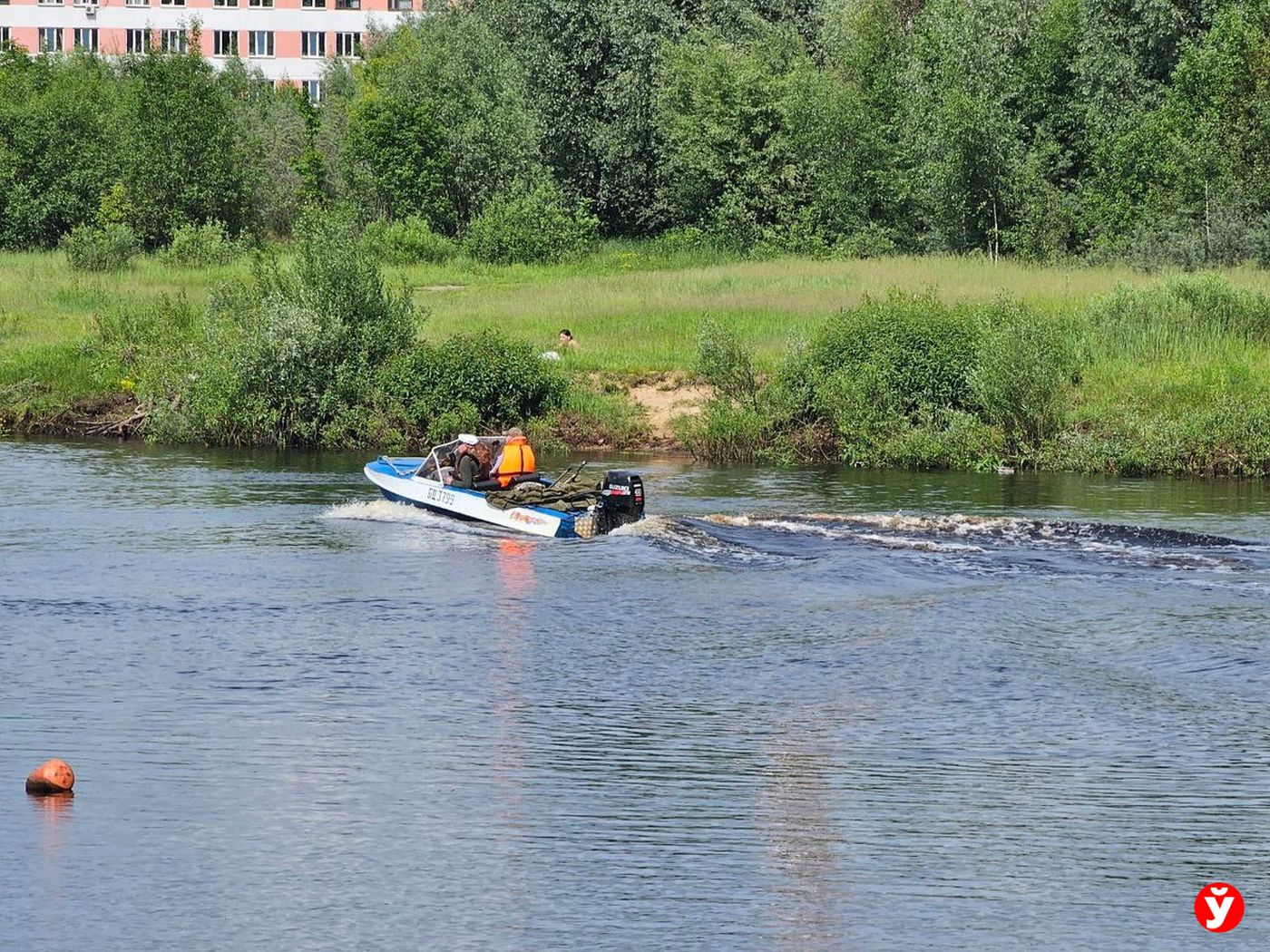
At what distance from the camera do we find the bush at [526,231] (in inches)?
2552

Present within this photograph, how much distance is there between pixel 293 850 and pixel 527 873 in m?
1.90

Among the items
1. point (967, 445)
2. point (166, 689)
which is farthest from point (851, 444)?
point (166, 689)

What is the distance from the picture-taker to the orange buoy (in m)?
15.2

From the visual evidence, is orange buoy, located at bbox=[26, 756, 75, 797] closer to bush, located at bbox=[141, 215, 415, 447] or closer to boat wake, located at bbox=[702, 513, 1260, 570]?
boat wake, located at bbox=[702, 513, 1260, 570]

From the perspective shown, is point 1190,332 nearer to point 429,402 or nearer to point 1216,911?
point 429,402

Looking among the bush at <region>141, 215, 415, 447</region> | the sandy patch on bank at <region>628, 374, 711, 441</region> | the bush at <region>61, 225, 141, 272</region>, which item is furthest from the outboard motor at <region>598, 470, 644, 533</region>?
the bush at <region>61, 225, 141, 272</region>

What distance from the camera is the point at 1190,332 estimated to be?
1588 inches

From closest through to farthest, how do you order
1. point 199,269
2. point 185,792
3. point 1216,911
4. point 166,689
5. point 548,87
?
point 1216,911 → point 185,792 → point 166,689 → point 199,269 → point 548,87

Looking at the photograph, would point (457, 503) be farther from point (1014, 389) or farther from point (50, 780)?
point (50, 780)

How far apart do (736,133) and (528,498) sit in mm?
43717

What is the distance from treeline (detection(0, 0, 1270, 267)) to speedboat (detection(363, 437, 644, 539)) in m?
32.3

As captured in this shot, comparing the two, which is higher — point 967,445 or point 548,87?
point 548,87

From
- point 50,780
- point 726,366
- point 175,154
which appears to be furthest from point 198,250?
point 50,780

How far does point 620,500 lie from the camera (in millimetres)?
27594
